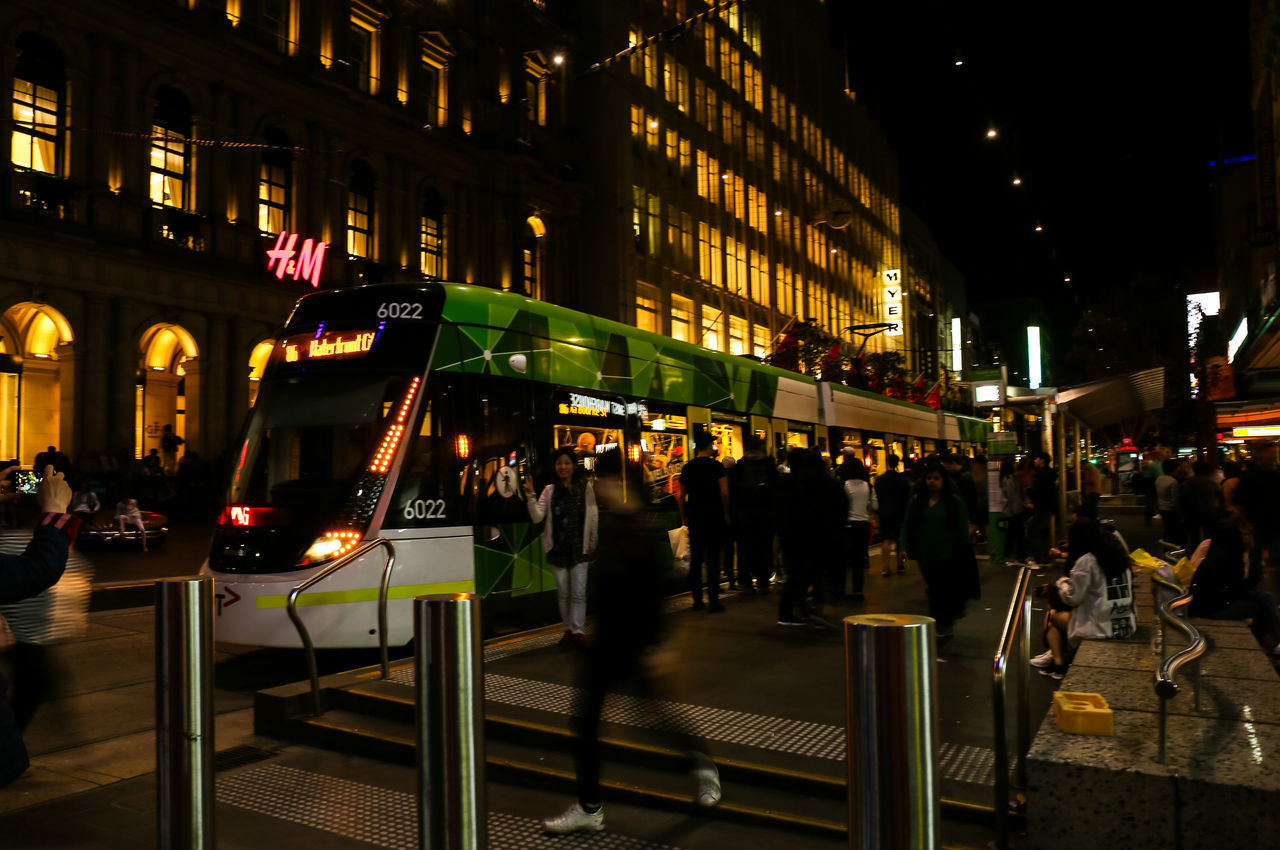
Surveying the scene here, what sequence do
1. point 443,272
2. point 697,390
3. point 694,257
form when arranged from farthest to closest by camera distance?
point 694,257, point 443,272, point 697,390

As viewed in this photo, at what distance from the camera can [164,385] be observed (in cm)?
2575

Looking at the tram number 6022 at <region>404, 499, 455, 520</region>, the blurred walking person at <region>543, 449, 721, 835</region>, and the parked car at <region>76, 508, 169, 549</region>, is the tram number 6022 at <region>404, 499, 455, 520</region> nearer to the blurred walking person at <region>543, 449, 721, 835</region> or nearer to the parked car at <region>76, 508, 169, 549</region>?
the blurred walking person at <region>543, 449, 721, 835</region>

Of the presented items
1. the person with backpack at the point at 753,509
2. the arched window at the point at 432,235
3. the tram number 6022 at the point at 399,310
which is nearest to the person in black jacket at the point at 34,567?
the tram number 6022 at the point at 399,310

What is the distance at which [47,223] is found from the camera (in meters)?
20.6

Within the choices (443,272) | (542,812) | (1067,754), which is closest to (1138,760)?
(1067,754)

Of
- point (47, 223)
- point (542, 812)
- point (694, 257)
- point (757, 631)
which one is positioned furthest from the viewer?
point (694, 257)

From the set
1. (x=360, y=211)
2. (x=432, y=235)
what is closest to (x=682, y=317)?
(x=432, y=235)

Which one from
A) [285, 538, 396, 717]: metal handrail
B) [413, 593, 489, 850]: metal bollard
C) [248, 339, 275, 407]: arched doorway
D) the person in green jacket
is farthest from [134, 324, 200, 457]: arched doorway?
[413, 593, 489, 850]: metal bollard

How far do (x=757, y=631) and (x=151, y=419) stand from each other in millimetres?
21753

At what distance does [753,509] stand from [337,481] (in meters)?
5.20

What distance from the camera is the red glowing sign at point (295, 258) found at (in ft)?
81.4

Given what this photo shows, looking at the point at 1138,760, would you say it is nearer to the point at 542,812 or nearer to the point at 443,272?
the point at 542,812

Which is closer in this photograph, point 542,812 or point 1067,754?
point 1067,754

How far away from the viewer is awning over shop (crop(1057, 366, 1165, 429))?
47.5 ft
